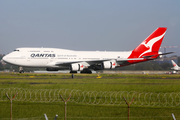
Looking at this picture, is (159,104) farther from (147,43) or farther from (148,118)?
(147,43)

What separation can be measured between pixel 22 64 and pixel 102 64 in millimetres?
14889

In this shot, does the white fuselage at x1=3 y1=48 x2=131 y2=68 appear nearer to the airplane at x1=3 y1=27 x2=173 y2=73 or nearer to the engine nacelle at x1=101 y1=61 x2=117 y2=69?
the airplane at x1=3 y1=27 x2=173 y2=73

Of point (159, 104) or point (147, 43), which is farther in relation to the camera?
point (147, 43)

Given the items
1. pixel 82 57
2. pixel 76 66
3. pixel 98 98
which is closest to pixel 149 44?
pixel 82 57

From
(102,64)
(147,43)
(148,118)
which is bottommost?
(148,118)

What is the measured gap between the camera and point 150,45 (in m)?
47.6

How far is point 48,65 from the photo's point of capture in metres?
44.2

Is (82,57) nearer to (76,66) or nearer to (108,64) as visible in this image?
(76,66)

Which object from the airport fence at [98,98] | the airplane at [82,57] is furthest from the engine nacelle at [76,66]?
the airport fence at [98,98]

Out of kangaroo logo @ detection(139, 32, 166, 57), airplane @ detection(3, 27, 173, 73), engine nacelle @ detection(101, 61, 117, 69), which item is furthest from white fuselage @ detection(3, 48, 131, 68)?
kangaroo logo @ detection(139, 32, 166, 57)

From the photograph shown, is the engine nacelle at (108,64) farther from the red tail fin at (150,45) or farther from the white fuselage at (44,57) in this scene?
the red tail fin at (150,45)

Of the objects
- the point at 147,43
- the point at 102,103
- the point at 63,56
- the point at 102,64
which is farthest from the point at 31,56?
the point at 102,103

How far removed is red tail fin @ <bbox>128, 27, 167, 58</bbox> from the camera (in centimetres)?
4759

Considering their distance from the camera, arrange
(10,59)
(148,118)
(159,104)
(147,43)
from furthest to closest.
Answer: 1. (147,43)
2. (10,59)
3. (159,104)
4. (148,118)
